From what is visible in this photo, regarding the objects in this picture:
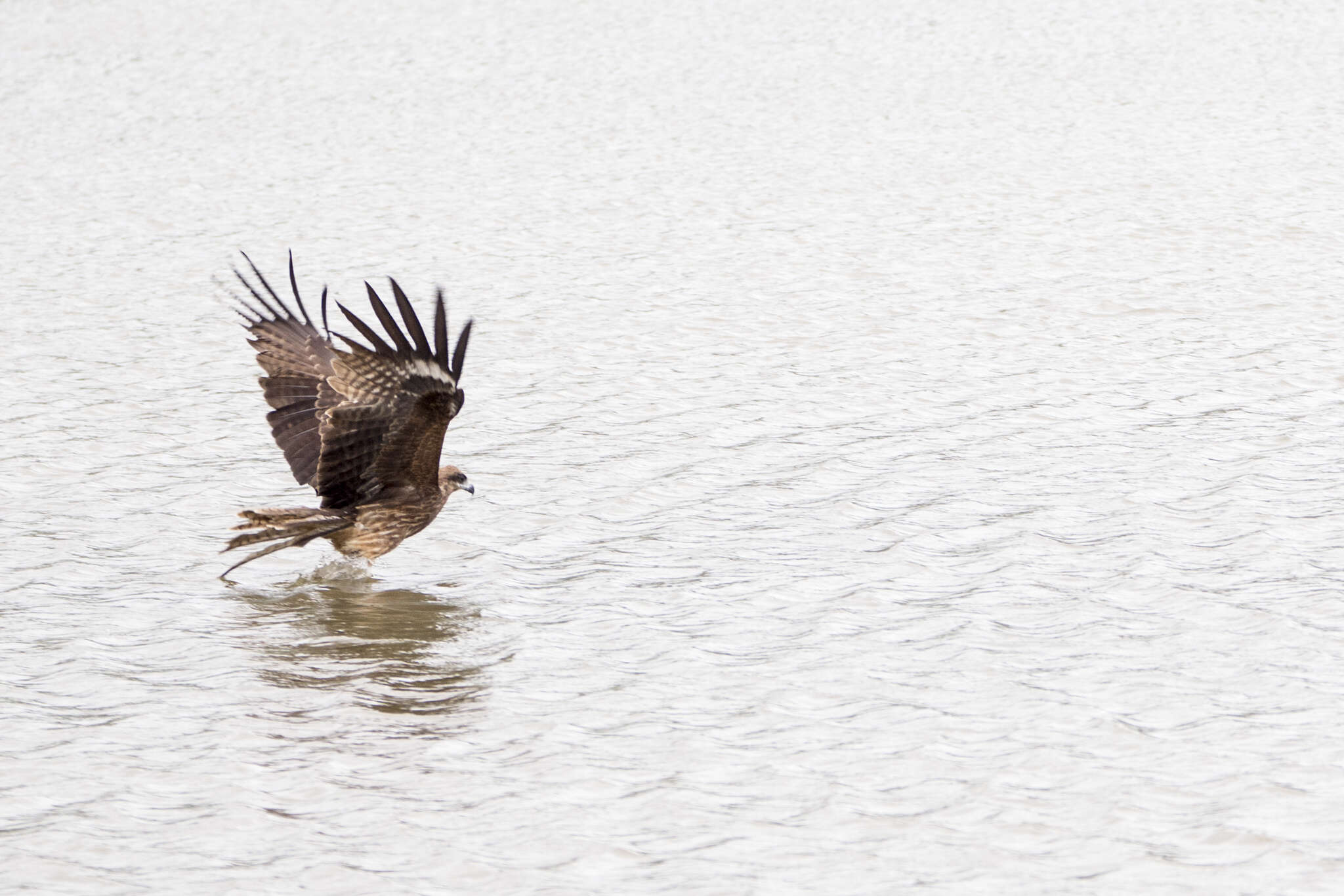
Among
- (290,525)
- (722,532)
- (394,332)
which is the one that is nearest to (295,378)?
(290,525)

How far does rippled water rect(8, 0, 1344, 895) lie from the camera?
21.8 ft

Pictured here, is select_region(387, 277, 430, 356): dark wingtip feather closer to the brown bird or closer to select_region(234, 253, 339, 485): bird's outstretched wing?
the brown bird

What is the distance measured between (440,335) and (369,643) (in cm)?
174

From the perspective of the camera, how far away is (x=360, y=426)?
908cm

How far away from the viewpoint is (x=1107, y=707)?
24.8 ft

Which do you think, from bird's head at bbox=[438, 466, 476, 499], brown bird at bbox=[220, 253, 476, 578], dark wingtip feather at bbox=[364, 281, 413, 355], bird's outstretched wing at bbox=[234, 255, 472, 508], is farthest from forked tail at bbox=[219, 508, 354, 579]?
dark wingtip feather at bbox=[364, 281, 413, 355]

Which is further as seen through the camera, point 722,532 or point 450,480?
point 722,532

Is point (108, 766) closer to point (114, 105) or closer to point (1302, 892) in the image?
point (1302, 892)

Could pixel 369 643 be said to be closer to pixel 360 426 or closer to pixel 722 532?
pixel 360 426

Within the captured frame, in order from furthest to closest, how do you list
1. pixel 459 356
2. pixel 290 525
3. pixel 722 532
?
pixel 722 532 < pixel 290 525 < pixel 459 356

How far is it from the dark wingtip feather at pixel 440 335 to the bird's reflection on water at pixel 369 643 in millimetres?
1478

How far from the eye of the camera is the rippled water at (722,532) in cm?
664

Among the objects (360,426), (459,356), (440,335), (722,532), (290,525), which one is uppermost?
(440,335)

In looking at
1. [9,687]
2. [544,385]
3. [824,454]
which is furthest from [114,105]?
[9,687]
